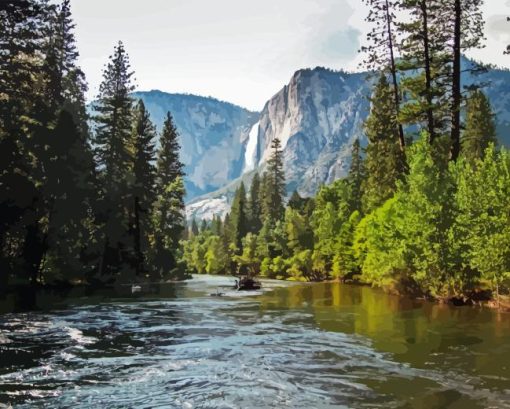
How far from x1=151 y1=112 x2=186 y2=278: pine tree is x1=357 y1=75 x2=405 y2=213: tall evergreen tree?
86.5 ft

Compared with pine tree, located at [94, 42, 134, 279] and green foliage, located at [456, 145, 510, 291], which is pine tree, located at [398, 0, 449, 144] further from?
pine tree, located at [94, 42, 134, 279]

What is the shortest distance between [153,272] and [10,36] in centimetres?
3514

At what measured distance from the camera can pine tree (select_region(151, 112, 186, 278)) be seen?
2790 inches

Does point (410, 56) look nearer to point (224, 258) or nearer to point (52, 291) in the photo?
point (52, 291)

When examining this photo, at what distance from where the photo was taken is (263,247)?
10375 cm

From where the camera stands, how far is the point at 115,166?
6116 cm

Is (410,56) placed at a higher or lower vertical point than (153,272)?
higher

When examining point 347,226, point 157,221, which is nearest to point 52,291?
point 157,221

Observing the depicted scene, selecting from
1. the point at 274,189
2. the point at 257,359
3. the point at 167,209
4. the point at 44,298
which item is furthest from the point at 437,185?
the point at 274,189

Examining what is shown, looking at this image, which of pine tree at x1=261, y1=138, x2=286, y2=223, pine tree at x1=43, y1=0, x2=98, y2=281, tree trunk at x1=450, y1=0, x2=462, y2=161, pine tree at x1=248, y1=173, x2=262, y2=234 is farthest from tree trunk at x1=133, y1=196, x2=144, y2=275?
pine tree at x1=248, y1=173, x2=262, y2=234

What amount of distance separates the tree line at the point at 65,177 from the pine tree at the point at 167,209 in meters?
0.20

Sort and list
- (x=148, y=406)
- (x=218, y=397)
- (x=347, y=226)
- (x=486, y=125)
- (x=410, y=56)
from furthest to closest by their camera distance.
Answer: (x=486, y=125), (x=347, y=226), (x=410, y=56), (x=218, y=397), (x=148, y=406)

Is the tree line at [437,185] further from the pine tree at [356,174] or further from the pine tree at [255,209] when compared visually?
the pine tree at [255,209]

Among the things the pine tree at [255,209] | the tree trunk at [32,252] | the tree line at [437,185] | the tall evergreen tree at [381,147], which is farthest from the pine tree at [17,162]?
the pine tree at [255,209]
